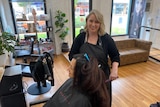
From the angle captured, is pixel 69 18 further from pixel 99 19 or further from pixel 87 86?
pixel 87 86

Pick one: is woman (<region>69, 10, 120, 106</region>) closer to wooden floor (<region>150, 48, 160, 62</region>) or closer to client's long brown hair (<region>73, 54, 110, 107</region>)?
client's long brown hair (<region>73, 54, 110, 107</region>)

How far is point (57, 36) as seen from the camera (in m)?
4.07

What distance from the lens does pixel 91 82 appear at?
749 millimetres

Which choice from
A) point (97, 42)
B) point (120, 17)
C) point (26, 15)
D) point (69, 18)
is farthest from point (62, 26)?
point (97, 42)

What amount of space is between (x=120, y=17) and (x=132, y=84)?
3.11 m

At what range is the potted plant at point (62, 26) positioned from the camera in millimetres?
3775

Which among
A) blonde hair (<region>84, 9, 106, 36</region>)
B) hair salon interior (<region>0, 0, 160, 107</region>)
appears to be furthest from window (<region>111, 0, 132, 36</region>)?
blonde hair (<region>84, 9, 106, 36</region>)

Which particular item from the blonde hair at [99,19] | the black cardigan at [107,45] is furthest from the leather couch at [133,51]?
the blonde hair at [99,19]

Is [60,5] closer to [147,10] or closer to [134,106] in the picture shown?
[147,10]

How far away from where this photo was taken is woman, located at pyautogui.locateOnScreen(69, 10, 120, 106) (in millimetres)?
1314

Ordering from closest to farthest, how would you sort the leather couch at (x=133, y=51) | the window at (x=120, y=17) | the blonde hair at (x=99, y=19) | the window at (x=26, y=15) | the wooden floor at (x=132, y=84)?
the blonde hair at (x=99, y=19)
the wooden floor at (x=132, y=84)
the leather couch at (x=133, y=51)
the window at (x=26, y=15)
the window at (x=120, y=17)

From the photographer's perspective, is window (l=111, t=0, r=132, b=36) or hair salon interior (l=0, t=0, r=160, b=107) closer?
hair salon interior (l=0, t=0, r=160, b=107)

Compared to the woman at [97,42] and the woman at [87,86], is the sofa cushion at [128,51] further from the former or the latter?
the woman at [87,86]

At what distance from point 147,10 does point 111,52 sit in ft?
12.1
